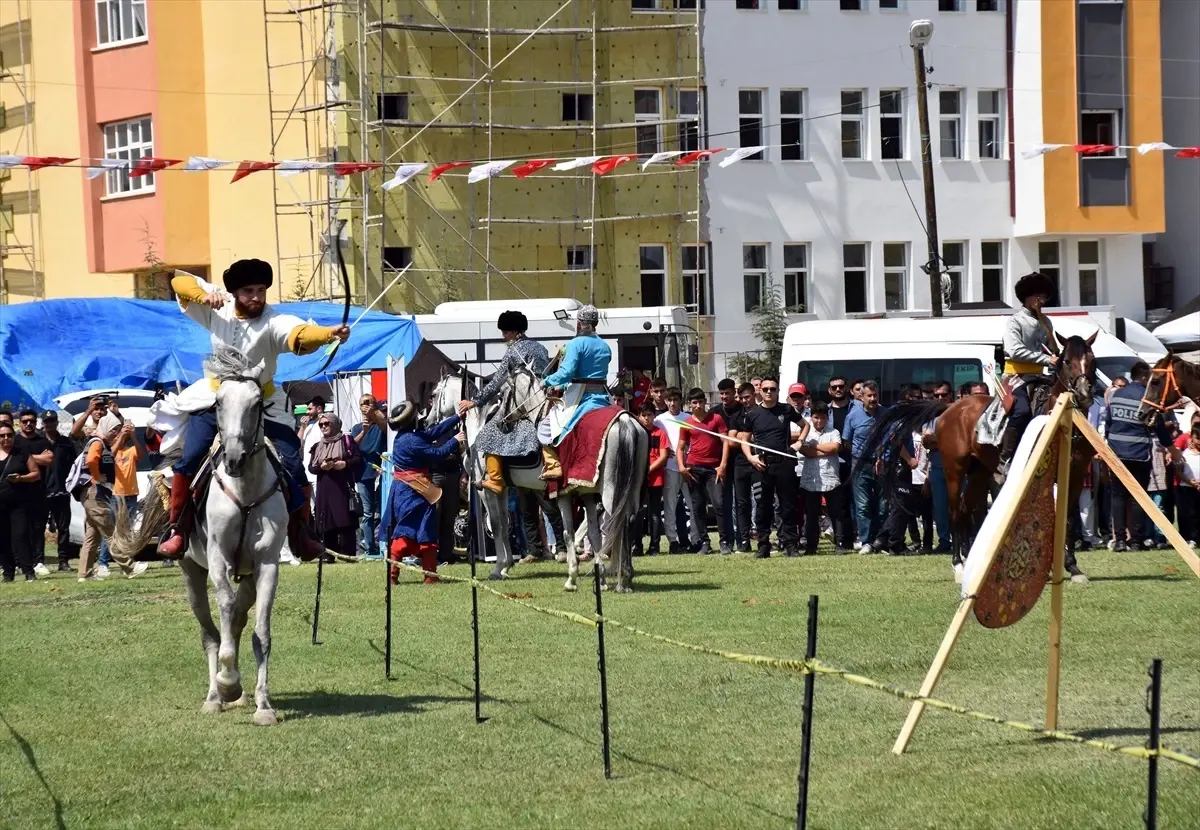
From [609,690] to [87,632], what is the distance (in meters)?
6.49

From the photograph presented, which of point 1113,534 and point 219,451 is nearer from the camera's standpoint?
point 219,451

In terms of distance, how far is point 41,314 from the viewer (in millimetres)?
26031

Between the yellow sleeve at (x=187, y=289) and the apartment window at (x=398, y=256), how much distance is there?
3226 centimetres

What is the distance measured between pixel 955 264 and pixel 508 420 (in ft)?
100

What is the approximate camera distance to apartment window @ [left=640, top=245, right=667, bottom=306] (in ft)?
148

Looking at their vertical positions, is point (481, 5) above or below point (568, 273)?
above

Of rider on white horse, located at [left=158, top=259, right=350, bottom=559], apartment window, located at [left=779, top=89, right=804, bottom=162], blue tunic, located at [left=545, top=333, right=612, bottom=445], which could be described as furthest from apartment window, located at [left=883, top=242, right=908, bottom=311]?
rider on white horse, located at [left=158, top=259, right=350, bottom=559]

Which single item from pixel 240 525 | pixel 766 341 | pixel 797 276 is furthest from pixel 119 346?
pixel 797 276

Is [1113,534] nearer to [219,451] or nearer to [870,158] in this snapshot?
[219,451]

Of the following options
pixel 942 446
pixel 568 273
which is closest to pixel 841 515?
pixel 942 446

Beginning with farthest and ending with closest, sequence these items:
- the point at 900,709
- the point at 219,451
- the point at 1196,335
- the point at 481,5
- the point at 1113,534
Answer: the point at 481,5 < the point at 1196,335 < the point at 1113,534 < the point at 219,451 < the point at 900,709

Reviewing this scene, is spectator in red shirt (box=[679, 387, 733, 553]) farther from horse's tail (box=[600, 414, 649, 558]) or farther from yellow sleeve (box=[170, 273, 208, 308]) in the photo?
yellow sleeve (box=[170, 273, 208, 308])

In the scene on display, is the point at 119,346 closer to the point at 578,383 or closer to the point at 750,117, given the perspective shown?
the point at 578,383

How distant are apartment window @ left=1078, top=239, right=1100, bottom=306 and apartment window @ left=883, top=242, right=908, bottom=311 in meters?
4.96
